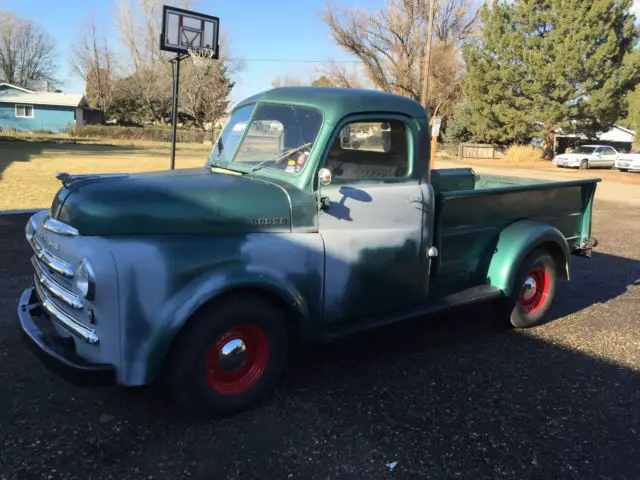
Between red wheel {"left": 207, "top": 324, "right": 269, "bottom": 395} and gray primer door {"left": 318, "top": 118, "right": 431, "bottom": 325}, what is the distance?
0.48 metres

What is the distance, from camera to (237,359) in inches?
123

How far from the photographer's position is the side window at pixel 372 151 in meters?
3.62

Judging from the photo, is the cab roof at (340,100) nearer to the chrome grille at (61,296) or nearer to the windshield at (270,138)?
the windshield at (270,138)

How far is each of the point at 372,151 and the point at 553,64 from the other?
33.6m

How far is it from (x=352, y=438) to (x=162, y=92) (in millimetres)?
51748

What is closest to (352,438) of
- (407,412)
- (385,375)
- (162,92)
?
(407,412)

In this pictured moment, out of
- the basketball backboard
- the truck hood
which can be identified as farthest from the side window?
the basketball backboard

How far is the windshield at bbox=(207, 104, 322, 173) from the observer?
3557 millimetres

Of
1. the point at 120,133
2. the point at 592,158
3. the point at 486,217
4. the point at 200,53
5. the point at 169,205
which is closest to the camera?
the point at 169,205

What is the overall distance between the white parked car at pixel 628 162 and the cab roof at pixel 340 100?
28.6 metres

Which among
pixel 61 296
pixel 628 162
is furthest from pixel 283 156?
pixel 628 162

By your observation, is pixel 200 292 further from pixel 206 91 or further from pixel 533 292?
pixel 206 91

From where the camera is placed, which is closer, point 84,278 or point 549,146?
point 84,278

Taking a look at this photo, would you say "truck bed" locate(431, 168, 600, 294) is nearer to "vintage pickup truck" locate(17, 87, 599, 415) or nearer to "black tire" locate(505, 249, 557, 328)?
"vintage pickup truck" locate(17, 87, 599, 415)
